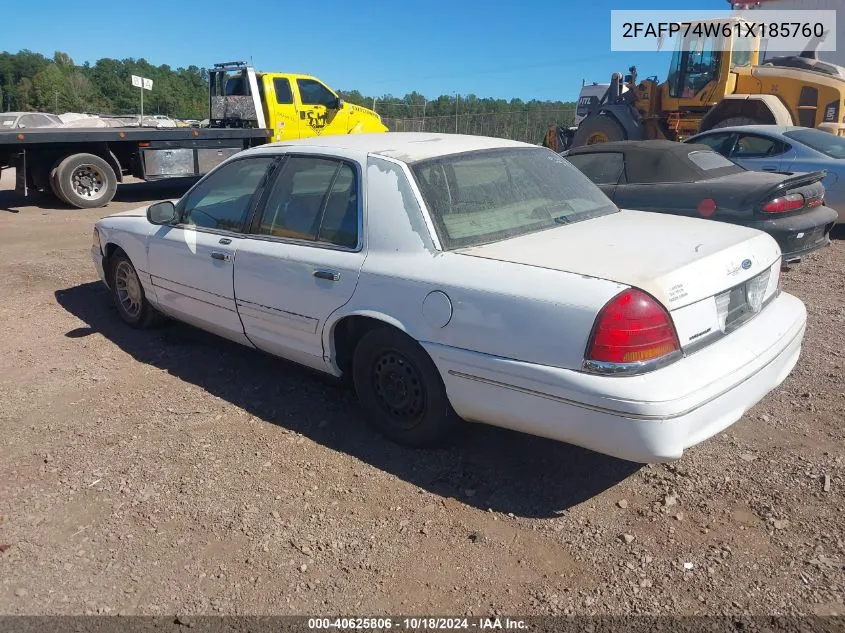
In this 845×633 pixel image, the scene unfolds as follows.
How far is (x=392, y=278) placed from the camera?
10.9 ft

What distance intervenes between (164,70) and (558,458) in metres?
94.8

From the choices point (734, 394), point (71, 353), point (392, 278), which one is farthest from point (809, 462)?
point (71, 353)

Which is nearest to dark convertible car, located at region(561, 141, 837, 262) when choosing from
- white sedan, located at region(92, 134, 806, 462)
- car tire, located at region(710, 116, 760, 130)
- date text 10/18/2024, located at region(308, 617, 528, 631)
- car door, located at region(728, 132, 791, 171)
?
car door, located at region(728, 132, 791, 171)

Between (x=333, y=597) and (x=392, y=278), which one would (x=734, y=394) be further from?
(x=333, y=597)

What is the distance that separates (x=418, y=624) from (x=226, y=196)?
10.0ft

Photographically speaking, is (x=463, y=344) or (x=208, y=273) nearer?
(x=463, y=344)

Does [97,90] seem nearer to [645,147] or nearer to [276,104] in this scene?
[276,104]

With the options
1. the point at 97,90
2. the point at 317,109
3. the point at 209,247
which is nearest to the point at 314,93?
the point at 317,109

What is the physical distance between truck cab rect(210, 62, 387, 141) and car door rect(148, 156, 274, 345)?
1088cm

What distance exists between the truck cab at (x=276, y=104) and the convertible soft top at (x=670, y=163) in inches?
368

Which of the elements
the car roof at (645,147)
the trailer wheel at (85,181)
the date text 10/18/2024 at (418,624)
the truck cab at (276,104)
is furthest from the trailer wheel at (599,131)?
the date text 10/18/2024 at (418,624)

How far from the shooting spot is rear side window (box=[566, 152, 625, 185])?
7.25 m

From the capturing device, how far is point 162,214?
474 cm

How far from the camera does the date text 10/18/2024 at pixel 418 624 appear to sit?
2436 millimetres
